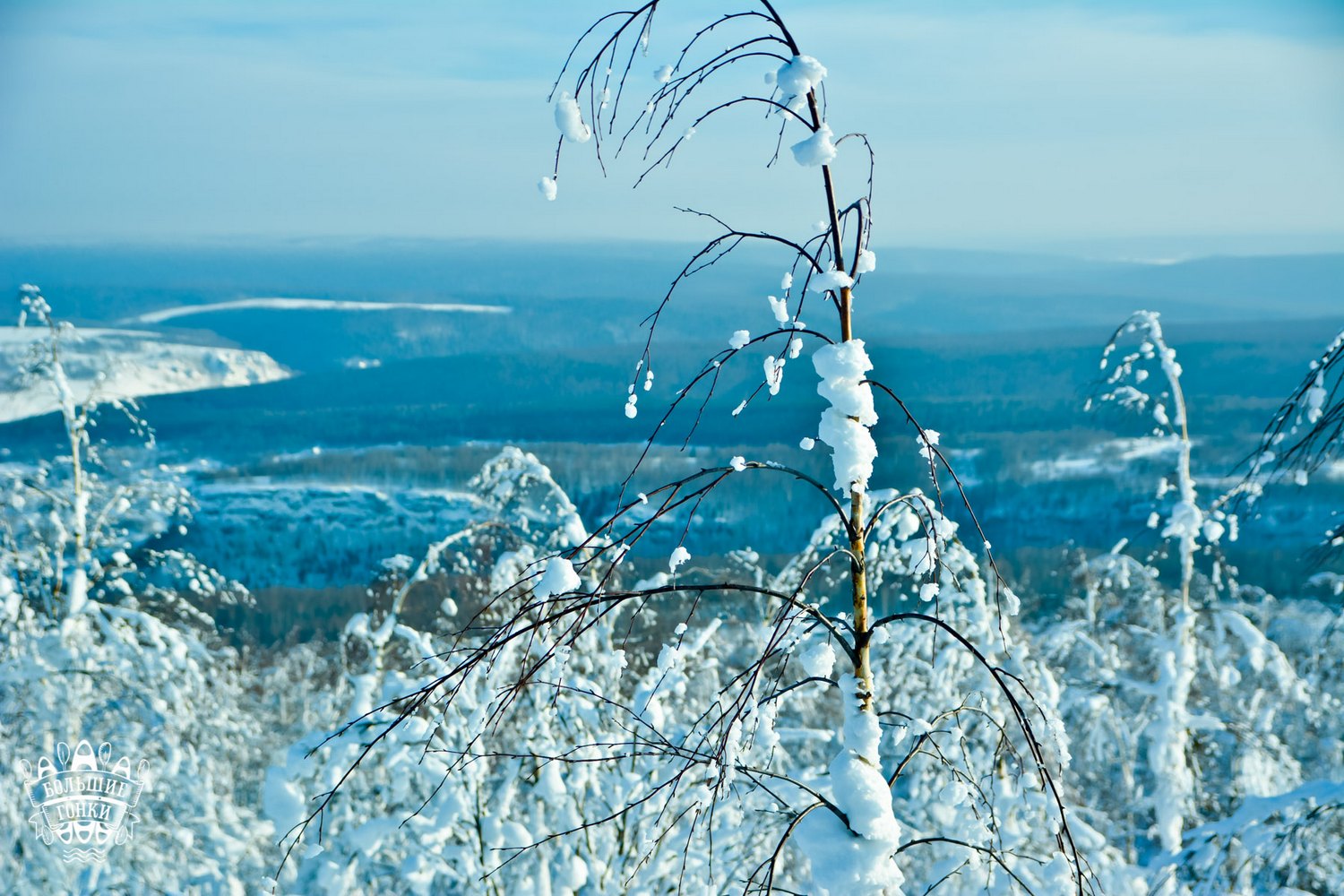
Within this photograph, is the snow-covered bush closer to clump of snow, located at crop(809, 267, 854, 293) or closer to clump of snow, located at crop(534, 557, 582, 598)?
clump of snow, located at crop(534, 557, 582, 598)

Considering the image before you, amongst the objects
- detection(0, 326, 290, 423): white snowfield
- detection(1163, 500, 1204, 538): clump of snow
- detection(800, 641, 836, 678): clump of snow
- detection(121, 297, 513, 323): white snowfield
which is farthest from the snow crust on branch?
detection(121, 297, 513, 323): white snowfield

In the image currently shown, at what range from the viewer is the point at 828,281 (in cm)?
218

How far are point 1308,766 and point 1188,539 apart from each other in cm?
1695

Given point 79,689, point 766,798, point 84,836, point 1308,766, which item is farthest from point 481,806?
point 1308,766

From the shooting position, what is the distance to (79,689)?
34.5 ft

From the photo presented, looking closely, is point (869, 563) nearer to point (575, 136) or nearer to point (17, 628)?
point (575, 136)

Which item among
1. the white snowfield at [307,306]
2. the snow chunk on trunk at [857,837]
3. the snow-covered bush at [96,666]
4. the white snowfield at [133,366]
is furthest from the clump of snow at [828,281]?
the white snowfield at [307,306]

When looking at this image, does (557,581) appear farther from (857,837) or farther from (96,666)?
(96,666)

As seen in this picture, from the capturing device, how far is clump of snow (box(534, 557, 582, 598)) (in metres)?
2.17

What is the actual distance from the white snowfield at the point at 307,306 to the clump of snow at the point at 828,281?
166m

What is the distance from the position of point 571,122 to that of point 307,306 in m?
175

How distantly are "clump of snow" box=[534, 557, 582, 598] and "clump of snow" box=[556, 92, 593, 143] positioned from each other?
2.92 ft

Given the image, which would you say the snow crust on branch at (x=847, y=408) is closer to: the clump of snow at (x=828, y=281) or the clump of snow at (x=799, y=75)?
the clump of snow at (x=828, y=281)

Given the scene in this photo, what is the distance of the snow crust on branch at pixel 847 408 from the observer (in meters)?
2.29
